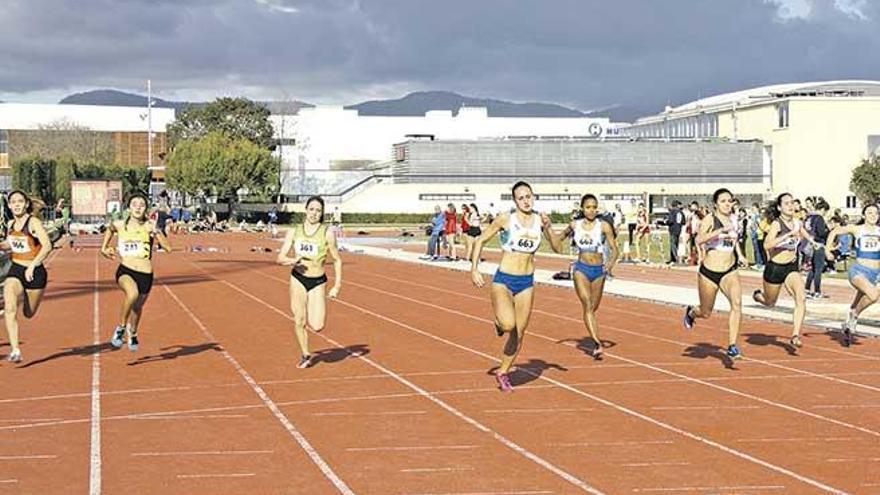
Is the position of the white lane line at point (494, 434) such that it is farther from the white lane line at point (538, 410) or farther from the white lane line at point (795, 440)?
the white lane line at point (795, 440)

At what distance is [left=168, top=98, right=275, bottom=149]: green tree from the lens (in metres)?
105

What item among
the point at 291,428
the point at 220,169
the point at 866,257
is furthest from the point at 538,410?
the point at 220,169

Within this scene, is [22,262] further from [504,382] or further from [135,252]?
[504,382]

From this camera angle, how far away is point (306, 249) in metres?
13.2

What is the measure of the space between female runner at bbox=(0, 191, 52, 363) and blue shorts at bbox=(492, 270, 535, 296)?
16.8 feet

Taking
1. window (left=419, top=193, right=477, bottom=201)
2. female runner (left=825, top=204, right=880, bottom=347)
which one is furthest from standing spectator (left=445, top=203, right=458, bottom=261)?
window (left=419, top=193, right=477, bottom=201)

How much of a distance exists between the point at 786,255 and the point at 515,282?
4466 mm

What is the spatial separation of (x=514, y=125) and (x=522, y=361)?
374 feet

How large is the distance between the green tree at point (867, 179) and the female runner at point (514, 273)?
78.6m

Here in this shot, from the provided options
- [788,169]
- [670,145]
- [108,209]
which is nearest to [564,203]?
[670,145]

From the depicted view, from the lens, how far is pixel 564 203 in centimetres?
9794

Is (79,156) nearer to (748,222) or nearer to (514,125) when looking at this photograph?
(514,125)

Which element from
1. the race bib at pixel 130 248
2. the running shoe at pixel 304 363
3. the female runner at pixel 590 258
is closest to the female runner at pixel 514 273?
the female runner at pixel 590 258

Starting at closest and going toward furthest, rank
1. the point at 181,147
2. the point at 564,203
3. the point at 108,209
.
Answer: the point at 108,209 < the point at 181,147 < the point at 564,203
